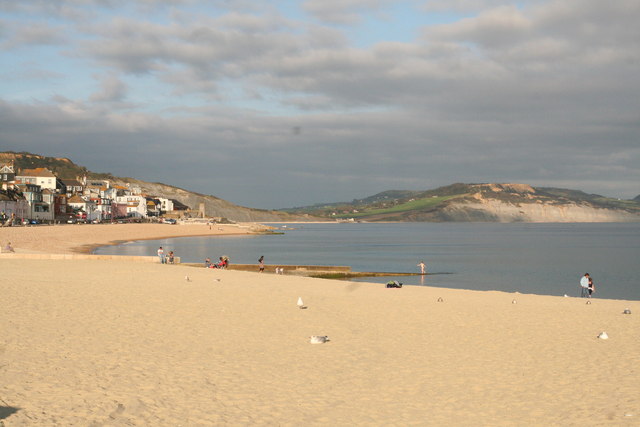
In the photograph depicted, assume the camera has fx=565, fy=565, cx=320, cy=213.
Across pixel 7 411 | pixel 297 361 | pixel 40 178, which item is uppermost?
pixel 40 178

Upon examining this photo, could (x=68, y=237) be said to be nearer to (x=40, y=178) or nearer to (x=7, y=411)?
(x=7, y=411)

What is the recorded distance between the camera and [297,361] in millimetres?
14180

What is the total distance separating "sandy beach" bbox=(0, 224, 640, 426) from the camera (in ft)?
33.3

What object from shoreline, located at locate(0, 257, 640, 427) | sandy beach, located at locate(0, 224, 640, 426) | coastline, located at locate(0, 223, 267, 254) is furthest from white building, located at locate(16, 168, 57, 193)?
sandy beach, located at locate(0, 224, 640, 426)

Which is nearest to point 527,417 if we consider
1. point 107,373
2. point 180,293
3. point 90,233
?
point 107,373

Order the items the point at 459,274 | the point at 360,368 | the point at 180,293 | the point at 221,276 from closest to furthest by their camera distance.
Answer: the point at 360,368, the point at 180,293, the point at 221,276, the point at 459,274

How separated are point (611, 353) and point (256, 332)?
1018 cm

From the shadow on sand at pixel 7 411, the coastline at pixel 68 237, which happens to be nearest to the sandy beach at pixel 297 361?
the shadow on sand at pixel 7 411

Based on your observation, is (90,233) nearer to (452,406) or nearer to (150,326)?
(150,326)

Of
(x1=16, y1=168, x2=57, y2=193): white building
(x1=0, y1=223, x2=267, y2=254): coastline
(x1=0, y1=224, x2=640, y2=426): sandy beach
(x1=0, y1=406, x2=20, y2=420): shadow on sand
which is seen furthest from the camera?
(x1=16, y1=168, x2=57, y2=193): white building

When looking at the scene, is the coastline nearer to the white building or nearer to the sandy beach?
the sandy beach

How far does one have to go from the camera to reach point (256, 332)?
57.5 ft

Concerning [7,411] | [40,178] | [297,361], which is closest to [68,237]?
[297,361]

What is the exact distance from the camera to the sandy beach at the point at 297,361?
10156 mm
